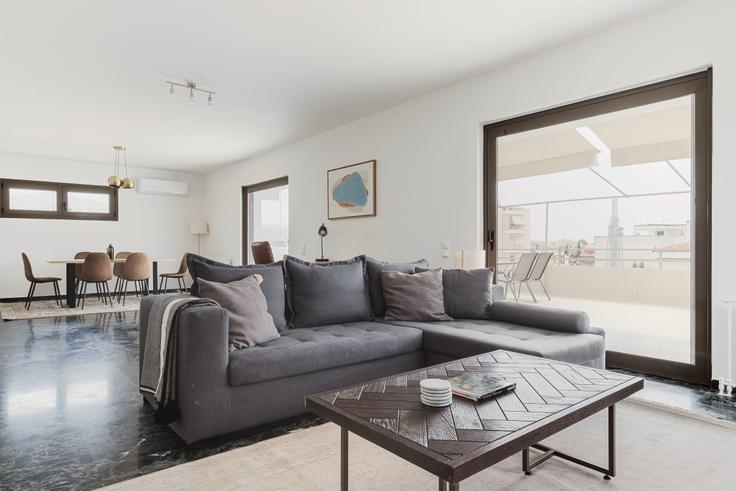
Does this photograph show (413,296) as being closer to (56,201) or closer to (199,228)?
(199,228)

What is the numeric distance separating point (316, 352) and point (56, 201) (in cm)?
800

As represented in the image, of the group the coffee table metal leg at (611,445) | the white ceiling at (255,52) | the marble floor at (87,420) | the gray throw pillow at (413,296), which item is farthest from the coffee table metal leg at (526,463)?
the white ceiling at (255,52)

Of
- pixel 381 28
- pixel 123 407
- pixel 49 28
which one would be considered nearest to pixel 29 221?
pixel 49 28

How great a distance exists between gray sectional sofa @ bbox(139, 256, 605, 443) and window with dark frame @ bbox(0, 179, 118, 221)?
22.9 ft

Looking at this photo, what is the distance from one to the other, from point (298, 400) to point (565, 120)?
3097mm

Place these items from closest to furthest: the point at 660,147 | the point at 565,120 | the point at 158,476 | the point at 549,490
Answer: the point at 549,490
the point at 158,476
the point at 660,147
the point at 565,120

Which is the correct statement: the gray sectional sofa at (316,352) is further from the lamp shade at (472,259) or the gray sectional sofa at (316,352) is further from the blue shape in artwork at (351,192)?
the blue shape in artwork at (351,192)

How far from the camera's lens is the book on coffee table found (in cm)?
153

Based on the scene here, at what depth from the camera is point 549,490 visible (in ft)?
5.51

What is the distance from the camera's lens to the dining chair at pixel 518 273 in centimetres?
408

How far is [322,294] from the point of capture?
125 inches

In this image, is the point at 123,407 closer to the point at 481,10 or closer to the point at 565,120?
the point at 481,10

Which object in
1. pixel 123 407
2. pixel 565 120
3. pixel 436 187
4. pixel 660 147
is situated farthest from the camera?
pixel 436 187

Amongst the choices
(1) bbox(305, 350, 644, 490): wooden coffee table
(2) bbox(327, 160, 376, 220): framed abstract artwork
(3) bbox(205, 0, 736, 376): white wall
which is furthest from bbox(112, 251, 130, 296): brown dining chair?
(1) bbox(305, 350, 644, 490): wooden coffee table
